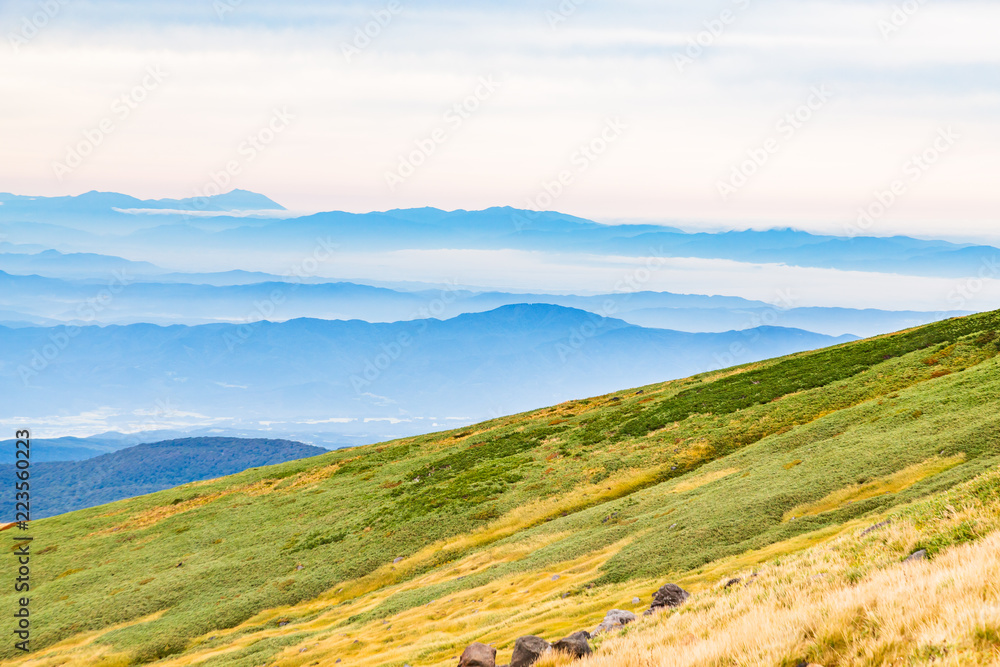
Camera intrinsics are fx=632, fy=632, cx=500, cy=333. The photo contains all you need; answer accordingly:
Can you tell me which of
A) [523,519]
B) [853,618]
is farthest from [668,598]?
[523,519]

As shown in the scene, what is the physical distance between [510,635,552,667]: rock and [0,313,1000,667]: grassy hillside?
4.50m

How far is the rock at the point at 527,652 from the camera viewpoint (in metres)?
15.9

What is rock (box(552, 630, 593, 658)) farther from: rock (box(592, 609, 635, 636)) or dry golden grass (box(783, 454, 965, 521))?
dry golden grass (box(783, 454, 965, 521))

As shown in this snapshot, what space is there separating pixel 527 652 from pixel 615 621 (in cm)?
596

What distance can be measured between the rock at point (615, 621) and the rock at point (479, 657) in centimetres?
382

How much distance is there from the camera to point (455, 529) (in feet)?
192

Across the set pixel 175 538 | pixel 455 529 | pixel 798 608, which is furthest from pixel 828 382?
pixel 175 538

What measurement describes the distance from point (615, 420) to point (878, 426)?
35.9m

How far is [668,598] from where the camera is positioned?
21438 millimetres

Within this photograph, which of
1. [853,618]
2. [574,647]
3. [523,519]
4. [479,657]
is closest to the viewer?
[853,618]

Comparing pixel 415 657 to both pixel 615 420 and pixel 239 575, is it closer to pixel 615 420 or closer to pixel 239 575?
pixel 239 575

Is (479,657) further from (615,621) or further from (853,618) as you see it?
(853,618)

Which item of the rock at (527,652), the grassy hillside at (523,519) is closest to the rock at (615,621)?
the grassy hillside at (523,519)

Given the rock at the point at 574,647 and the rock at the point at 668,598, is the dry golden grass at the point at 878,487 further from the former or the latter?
the rock at the point at 574,647
